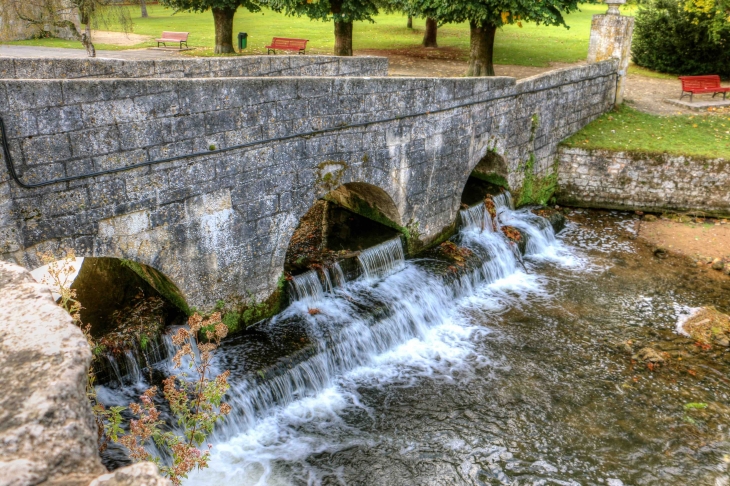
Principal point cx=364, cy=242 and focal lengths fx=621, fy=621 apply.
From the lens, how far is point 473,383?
9.18m

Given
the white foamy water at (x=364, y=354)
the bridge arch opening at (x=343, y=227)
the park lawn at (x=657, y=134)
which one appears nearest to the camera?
the white foamy water at (x=364, y=354)

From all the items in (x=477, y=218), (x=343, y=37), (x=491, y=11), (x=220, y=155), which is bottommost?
(x=477, y=218)

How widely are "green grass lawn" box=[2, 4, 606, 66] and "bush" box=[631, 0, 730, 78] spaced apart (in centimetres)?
235

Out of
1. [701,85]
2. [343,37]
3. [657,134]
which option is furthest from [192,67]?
[701,85]

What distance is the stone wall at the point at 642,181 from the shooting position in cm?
1495

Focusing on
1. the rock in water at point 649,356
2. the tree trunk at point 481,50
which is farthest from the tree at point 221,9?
the rock in water at point 649,356

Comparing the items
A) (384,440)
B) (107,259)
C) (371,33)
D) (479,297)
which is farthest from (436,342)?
(371,33)

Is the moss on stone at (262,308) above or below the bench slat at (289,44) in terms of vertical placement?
below

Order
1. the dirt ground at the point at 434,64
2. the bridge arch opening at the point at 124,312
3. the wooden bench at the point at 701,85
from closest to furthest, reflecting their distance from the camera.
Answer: the bridge arch opening at the point at 124,312
the wooden bench at the point at 701,85
the dirt ground at the point at 434,64

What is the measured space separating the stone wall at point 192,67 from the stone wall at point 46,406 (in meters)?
6.69

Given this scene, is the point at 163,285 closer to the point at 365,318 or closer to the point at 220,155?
the point at 220,155

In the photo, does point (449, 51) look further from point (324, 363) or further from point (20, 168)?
point (20, 168)

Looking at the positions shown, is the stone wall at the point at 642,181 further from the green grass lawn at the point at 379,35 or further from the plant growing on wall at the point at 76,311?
the plant growing on wall at the point at 76,311

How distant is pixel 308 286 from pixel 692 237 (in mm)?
9273
